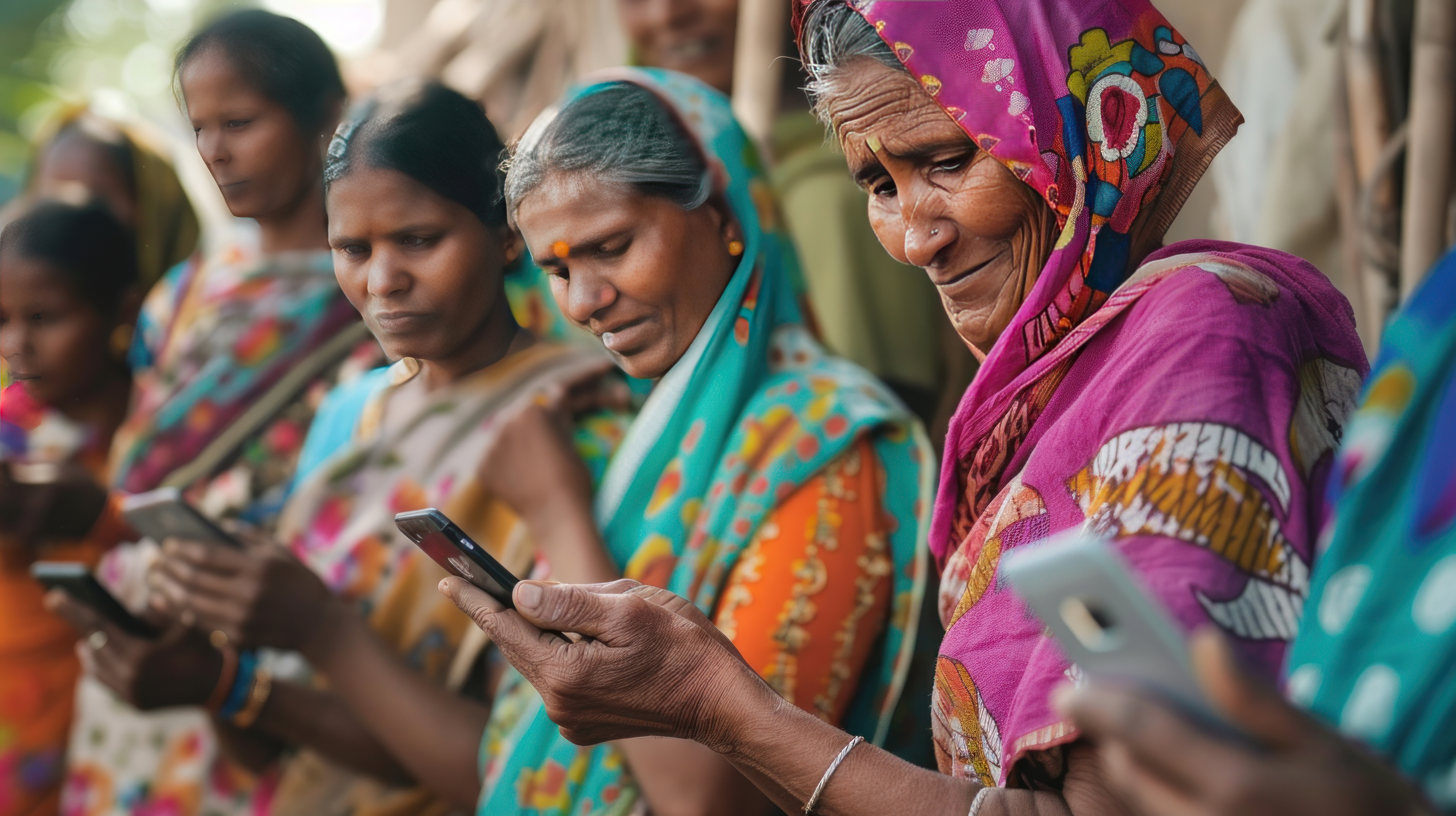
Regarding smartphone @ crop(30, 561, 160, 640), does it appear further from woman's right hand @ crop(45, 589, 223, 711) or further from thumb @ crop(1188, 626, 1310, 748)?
thumb @ crop(1188, 626, 1310, 748)

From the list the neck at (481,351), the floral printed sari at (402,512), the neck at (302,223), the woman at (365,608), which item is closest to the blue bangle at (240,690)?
the woman at (365,608)

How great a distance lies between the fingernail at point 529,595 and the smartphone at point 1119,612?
1.78 feet

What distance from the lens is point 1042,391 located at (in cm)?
121

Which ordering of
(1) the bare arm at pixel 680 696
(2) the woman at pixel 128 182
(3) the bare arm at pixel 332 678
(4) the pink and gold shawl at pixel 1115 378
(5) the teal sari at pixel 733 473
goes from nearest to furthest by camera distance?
(4) the pink and gold shawl at pixel 1115 378 → (1) the bare arm at pixel 680 696 → (5) the teal sari at pixel 733 473 → (3) the bare arm at pixel 332 678 → (2) the woman at pixel 128 182

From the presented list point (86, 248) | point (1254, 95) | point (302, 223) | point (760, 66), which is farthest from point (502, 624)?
point (1254, 95)

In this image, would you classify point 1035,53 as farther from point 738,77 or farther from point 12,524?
point 12,524

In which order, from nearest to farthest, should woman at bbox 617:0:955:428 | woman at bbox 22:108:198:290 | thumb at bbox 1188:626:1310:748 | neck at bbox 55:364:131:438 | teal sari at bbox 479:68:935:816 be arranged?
thumb at bbox 1188:626:1310:748
teal sari at bbox 479:68:935:816
neck at bbox 55:364:131:438
woman at bbox 617:0:955:428
woman at bbox 22:108:198:290

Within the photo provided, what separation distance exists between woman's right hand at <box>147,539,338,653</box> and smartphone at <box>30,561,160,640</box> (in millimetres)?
122

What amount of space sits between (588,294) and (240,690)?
1.16 m

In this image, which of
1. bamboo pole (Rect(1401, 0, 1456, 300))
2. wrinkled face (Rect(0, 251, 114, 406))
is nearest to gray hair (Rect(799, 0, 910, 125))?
wrinkled face (Rect(0, 251, 114, 406))

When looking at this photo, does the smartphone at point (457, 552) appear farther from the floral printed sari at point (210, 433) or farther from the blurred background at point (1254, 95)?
→ the floral printed sari at point (210, 433)

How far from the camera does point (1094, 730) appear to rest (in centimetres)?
69

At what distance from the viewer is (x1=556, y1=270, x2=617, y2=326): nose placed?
1.32 metres

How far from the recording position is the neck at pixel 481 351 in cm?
137
